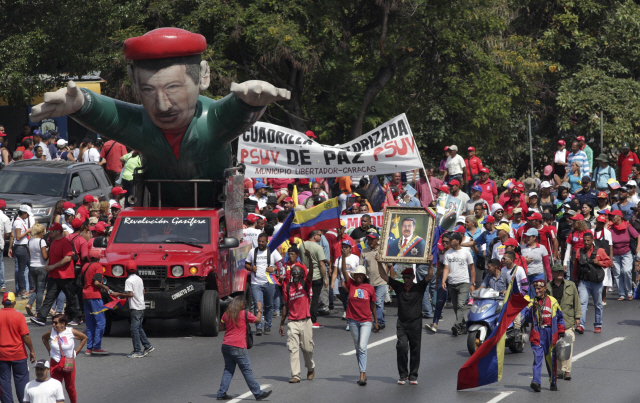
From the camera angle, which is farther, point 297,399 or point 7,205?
point 7,205

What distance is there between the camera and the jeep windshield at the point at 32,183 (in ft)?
74.6

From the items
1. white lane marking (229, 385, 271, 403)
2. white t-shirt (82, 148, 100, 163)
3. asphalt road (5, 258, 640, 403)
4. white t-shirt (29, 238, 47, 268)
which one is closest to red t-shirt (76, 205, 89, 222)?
white t-shirt (29, 238, 47, 268)

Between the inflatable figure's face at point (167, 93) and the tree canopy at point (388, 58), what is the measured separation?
9916mm

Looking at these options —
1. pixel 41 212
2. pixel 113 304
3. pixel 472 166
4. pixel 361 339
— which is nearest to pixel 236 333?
pixel 361 339

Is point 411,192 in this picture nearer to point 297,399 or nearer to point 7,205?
point 7,205

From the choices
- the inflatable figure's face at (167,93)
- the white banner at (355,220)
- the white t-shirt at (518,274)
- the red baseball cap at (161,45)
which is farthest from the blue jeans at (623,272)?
the red baseball cap at (161,45)

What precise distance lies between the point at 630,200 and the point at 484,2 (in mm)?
9346

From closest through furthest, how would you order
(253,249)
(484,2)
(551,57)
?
(253,249) → (484,2) → (551,57)

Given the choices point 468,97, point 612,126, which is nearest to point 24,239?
point 468,97

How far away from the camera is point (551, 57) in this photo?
107 ft

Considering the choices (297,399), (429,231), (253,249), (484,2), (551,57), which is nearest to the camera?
(297,399)

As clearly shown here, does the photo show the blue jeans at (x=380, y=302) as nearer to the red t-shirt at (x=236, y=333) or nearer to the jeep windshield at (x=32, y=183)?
the red t-shirt at (x=236, y=333)

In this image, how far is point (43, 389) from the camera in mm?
10438

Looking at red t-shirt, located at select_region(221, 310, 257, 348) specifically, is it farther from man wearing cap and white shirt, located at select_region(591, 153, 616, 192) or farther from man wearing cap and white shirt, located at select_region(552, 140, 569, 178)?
man wearing cap and white shirt, located at select_region(552, 140, 569, 178)
